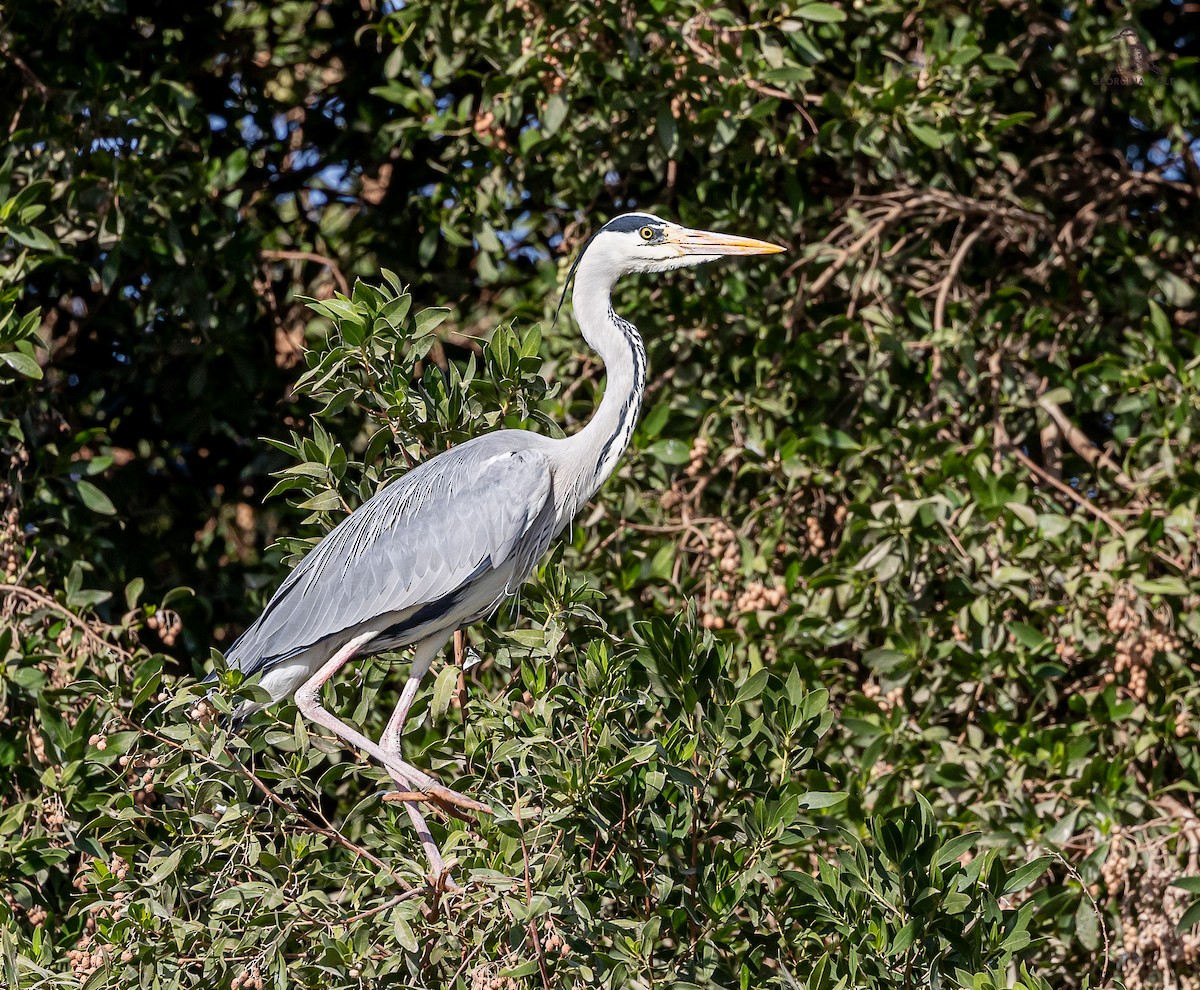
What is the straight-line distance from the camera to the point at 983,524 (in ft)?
13.3

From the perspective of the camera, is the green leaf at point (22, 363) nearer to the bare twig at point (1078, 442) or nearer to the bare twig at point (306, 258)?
the bare twig at point (306, 258)

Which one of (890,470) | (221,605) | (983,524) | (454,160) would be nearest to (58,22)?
(454,160)

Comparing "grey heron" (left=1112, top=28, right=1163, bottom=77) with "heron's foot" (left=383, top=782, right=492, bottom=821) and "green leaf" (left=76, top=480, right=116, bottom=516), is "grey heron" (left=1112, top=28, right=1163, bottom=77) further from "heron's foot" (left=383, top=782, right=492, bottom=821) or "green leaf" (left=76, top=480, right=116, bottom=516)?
"green leaf" (left=76, top=480, right=116, bottom=516)

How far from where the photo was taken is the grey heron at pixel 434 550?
3.61 meters

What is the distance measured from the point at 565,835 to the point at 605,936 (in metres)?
0.29

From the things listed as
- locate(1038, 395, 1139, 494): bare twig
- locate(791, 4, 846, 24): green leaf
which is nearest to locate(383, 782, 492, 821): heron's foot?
locate(1038, 395, 1139, 494): bare twig

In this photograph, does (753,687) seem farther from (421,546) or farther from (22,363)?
(22,363)

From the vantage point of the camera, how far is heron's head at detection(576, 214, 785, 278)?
3.94 m

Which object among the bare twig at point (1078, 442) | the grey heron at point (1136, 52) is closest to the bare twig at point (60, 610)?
the bare twig at point (1078, 442)

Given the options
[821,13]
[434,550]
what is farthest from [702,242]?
[434,550]

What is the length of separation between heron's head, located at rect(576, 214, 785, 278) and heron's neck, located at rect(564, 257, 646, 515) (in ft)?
0.44

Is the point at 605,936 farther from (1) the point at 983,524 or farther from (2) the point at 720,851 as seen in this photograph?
(1) the point at 983,524

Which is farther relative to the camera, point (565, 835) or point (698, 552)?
point (698, 552)

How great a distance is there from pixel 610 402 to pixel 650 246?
488 mm
